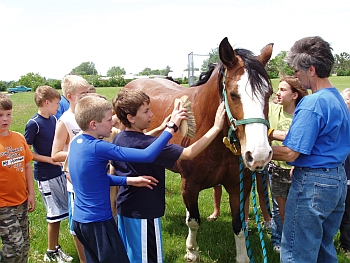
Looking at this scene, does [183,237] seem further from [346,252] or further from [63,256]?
[346,252]

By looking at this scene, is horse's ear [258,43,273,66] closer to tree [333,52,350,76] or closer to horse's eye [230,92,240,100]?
horse's eye [230,92,240,100]

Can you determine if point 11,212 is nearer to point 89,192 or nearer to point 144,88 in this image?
point 89,192

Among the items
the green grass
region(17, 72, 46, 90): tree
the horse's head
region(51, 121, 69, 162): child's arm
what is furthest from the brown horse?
region(17, 72, 46, 90): tree

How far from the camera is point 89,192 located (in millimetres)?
2451

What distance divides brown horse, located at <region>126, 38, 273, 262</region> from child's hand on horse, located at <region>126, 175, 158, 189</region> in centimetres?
66

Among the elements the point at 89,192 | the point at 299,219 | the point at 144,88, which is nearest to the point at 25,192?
the point at 89,192

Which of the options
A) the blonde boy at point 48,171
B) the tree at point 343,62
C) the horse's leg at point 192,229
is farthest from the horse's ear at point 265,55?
the tree at point 343,62

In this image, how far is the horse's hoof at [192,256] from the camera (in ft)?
12.9

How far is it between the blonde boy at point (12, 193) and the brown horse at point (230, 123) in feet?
5.06

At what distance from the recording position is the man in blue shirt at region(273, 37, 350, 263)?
232 cm

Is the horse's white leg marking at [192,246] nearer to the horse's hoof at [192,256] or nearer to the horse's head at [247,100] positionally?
the horse's hoof at [192,256]

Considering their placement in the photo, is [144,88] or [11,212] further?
[144,88]

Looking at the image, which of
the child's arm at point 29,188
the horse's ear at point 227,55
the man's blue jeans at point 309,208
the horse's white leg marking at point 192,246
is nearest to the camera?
the man's blue jeans at point 309,208

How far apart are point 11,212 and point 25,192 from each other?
23 centimetres
